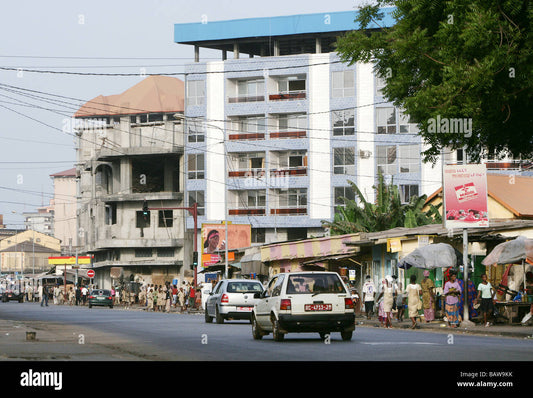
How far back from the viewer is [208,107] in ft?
274

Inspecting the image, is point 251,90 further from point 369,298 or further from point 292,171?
point 369,298

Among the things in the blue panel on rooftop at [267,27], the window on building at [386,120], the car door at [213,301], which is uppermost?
the blue panel on rooftop at [267,27]

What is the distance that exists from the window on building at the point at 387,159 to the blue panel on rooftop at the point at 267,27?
9.79 meters

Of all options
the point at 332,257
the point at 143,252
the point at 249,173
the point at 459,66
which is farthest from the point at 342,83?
the point at 459,66

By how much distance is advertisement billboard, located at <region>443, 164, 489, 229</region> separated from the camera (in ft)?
103

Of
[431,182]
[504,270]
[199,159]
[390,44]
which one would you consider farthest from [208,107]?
[390,44]

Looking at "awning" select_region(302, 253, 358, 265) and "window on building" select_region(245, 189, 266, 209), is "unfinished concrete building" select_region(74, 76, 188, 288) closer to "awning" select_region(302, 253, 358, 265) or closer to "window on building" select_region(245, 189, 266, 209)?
"window on building" select_region(245, 189, 266, 209)

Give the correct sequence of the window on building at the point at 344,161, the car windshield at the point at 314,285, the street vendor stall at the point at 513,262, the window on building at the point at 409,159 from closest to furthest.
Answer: the car windshield at the point at 314,285 < the street vendor stall at the point at 513,262 < the window on building at the point at 409,159 < the window on building at the point at 344,161

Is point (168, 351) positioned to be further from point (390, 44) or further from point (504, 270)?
point (504, 270)

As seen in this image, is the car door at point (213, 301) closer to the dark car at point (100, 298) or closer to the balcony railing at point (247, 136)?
the dark car at point (100, 298)

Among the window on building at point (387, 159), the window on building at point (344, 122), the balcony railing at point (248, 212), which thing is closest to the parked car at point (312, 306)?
the window on building at point (387, 159)

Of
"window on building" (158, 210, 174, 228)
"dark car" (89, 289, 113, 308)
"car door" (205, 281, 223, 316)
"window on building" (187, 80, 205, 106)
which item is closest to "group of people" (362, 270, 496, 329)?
"car door" (205, 281, 223, 316)

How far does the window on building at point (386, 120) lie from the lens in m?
79.0

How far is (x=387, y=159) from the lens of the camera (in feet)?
260
